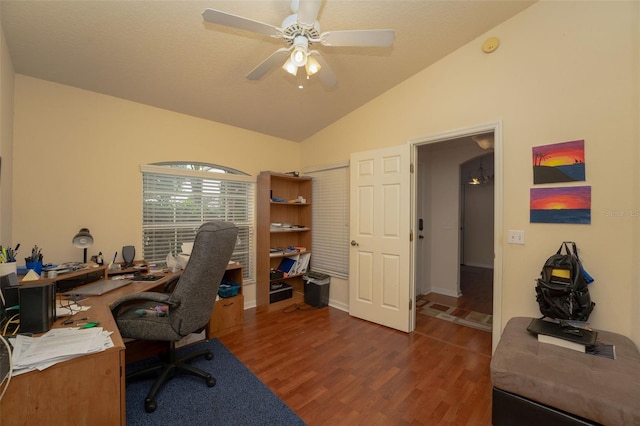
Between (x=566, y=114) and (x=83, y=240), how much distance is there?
4149 millimetres

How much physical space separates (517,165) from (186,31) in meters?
2.90

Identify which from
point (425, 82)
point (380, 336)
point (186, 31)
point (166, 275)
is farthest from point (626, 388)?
point (186, 31)

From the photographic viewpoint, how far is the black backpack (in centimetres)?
178

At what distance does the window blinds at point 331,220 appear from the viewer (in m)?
3.63

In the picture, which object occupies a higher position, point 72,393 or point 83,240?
point 83,240

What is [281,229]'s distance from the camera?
3707 mm

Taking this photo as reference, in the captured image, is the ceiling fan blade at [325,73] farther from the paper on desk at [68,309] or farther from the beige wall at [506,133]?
the paper on desk at [68,309]

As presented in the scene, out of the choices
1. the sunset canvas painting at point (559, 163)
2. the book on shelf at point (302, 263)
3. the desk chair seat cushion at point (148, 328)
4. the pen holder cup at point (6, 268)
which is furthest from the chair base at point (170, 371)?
the sunset canvas painting at point (559, 163)

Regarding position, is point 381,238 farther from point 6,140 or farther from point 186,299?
point 6,140

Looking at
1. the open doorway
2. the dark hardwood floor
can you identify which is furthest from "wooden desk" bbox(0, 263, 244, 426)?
the open doorway

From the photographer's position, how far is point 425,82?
2.79m

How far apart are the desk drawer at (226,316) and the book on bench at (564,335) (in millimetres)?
2597

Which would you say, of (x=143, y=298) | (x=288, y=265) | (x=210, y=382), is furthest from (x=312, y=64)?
(x=288, y=265)

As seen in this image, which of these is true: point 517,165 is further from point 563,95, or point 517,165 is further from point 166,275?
point 166,275
